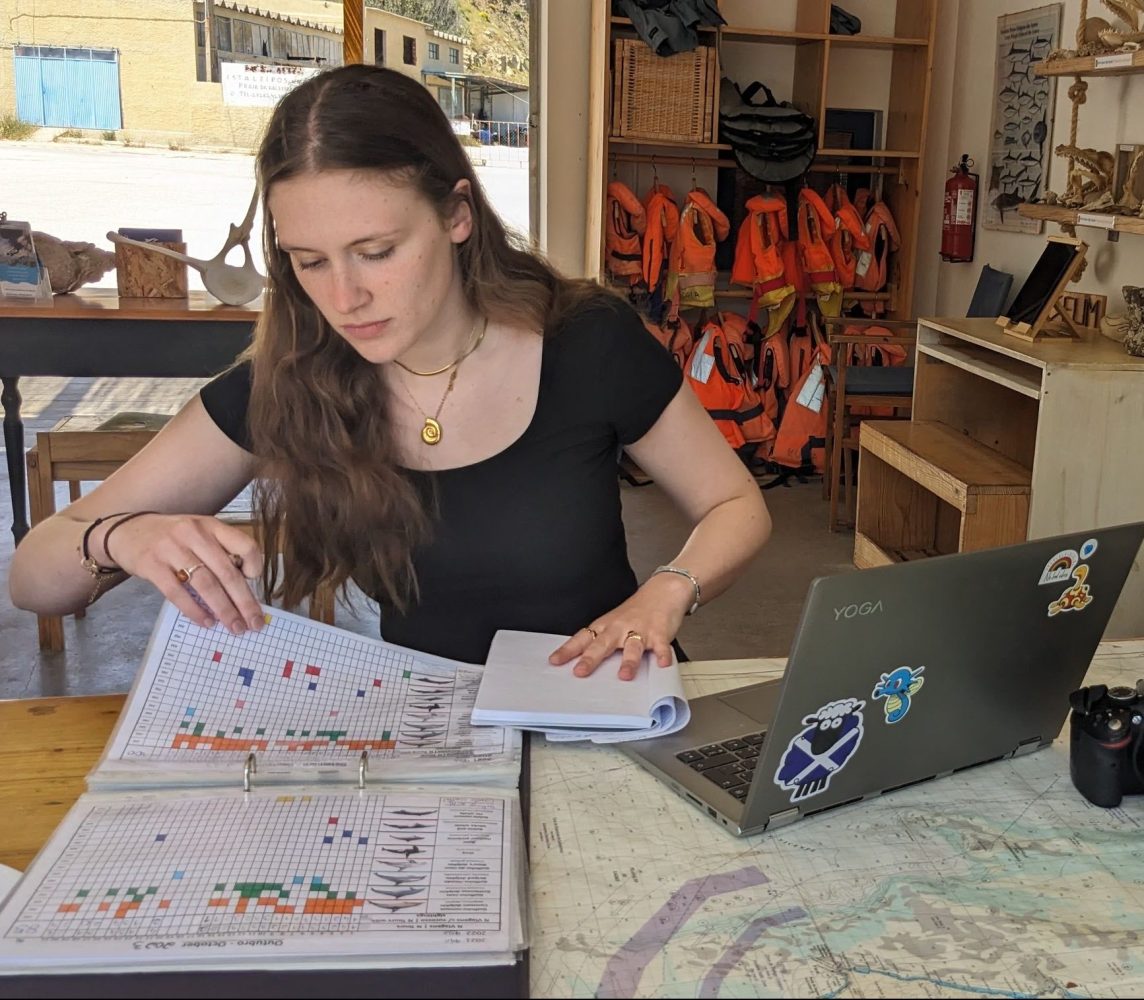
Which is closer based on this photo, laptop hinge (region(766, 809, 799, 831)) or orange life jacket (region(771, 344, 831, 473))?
laptop hinge (region(766, 809, 799, 831))

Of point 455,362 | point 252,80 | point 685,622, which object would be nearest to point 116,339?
point 685,622

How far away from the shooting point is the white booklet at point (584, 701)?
3.75ft

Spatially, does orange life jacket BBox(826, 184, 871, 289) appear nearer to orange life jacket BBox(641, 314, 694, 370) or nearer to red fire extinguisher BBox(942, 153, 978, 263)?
red fire extinguisher BBox(942, 153, 978, 263)

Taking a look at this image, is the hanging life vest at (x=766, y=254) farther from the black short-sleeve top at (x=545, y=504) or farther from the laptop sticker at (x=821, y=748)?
the laptop sticker at (x=821, y=748)

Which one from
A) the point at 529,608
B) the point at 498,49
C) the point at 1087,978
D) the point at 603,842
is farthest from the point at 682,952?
the point at 498,49

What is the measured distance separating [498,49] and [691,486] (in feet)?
14.5

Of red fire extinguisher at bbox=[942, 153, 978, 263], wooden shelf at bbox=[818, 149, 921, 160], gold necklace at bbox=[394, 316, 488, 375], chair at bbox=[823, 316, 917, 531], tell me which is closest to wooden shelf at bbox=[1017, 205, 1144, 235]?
chair at bbox=[823, 316, 917, 531]

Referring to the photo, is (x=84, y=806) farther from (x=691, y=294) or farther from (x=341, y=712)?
(x=691, y=294)

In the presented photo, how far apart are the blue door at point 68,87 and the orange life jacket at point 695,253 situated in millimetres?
2570

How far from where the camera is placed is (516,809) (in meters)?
1.02

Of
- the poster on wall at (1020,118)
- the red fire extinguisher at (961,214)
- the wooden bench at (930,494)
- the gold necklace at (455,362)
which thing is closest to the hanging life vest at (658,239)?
the red fire extinguisher at (961,214)

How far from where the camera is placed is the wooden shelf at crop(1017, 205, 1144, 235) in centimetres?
318

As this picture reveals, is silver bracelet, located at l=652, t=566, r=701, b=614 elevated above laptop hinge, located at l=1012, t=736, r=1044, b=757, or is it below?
above

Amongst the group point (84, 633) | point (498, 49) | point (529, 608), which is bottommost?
point (84, 633)
